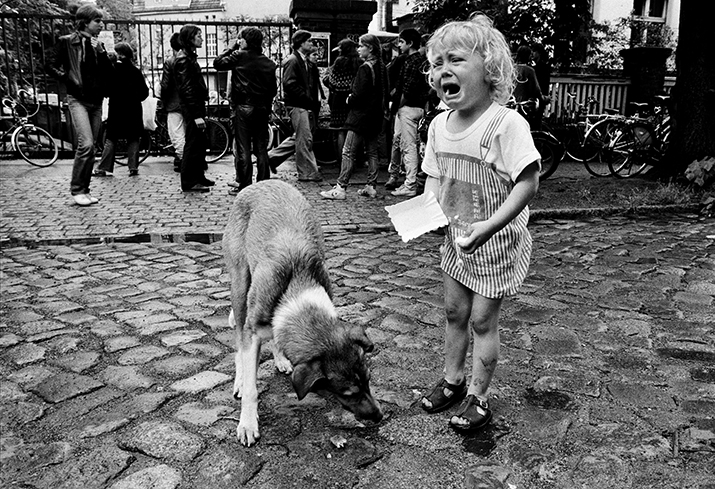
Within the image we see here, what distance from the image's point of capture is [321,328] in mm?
2975

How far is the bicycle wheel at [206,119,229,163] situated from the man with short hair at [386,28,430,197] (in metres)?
5.47

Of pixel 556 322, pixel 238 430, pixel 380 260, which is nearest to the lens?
pixel 238 430

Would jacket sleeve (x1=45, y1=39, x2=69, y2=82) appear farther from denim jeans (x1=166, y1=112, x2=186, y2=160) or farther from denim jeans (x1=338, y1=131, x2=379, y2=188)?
denim jeans (x1=338, y1=131, x2=379, y2=188)

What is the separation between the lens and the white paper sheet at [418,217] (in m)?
3.08

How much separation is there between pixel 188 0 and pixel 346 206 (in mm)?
39007

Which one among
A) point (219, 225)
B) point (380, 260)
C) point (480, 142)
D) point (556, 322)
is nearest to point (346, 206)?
point (219, 225)

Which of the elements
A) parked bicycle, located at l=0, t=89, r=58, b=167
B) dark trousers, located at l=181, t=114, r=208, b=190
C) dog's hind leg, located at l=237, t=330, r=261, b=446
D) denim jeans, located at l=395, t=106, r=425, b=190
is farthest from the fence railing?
dog's hind leg, located at l=237, t=330, r=261, b=446

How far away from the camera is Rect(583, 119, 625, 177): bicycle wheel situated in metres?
12.8

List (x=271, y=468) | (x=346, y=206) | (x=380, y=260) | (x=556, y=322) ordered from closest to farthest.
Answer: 1. (x=271, y=468)
2. (x=556, y=322)
3. (x=380, y=260)
4. (x=346, y=206)

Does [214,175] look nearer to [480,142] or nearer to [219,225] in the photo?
[219,225]

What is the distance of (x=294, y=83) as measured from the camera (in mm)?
10742

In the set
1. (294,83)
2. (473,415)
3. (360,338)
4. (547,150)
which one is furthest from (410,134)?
(360,338)

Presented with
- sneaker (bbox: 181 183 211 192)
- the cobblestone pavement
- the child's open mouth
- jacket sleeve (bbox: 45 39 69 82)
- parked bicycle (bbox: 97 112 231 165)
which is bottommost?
the cobblestone pavement

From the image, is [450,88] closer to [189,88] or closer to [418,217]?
[418,217]
